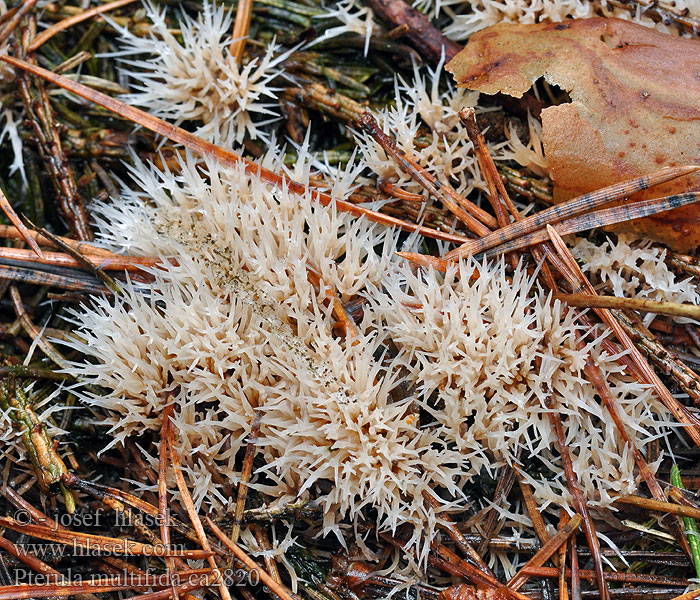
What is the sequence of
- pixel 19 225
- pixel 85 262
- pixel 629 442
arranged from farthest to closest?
pixel 19 225 < pixel 85 262 < pixel 629 442

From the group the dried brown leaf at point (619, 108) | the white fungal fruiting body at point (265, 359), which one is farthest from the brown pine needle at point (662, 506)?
the dried brown leaf at point (619, 108)

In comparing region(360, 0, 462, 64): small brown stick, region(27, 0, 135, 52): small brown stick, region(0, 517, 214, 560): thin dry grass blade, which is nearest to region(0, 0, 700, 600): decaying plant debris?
region(0, 517, 214, 560): thin dry grass blade

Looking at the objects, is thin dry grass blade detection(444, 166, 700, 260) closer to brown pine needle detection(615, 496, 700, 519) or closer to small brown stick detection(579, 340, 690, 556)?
small brown stick detection(579, 340, 690, 556)

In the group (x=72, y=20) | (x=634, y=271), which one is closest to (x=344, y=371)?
(x=634, y=271)

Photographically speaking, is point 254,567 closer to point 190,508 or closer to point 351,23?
point 190,508

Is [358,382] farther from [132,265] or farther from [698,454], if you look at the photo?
[698,454]

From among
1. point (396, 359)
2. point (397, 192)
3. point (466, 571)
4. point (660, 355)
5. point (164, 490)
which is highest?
point (397, 192)

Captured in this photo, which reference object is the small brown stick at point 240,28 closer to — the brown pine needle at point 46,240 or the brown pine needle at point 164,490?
the brown pine needle at point 46,240

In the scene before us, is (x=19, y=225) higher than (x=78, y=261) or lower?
higher
